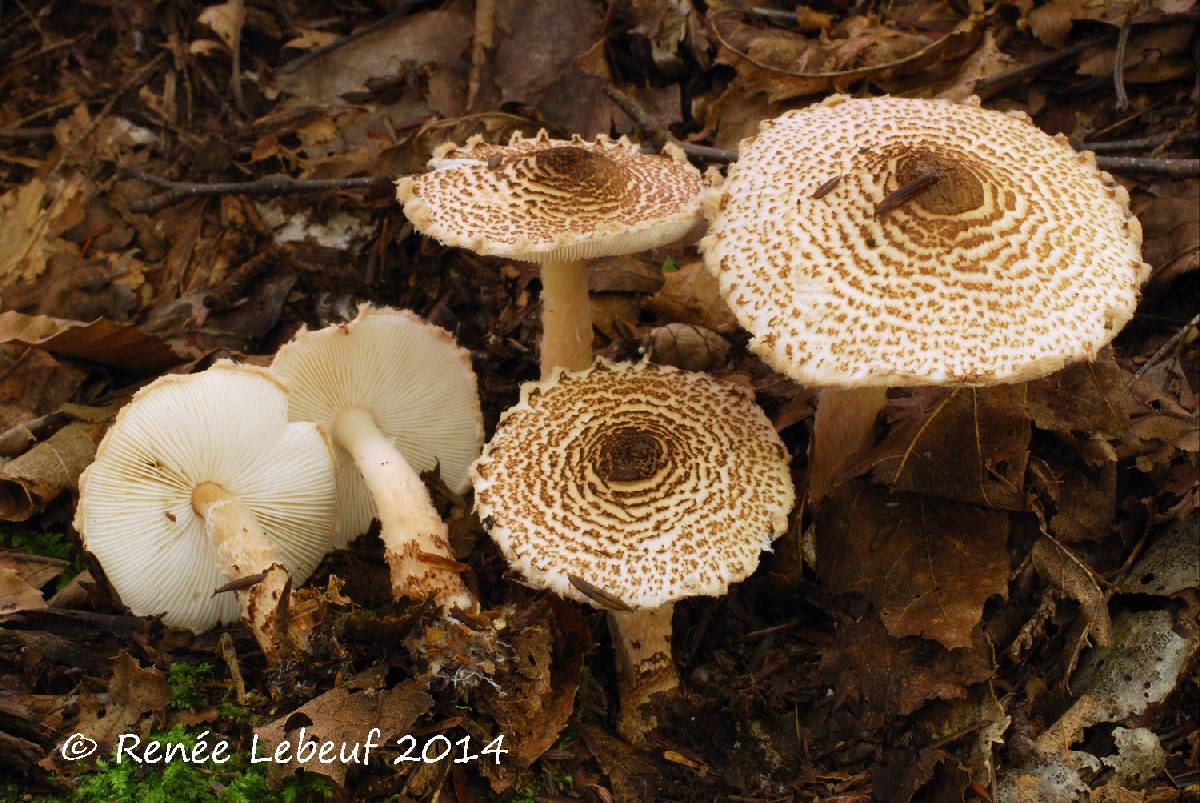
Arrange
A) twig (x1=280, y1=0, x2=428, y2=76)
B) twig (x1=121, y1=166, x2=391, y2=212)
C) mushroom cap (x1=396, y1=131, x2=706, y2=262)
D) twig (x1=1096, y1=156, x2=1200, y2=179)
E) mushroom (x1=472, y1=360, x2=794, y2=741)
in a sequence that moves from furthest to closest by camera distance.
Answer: twig (x1=280, y1=0, x2=428, y2=76)
twig (x1=121, y1=166, x2=391, y2=212)
twig (x1=1096, y1=156, x2=1200, y2=179)
mushroom cap (x1=396, y1=131, x2=706, y2=262)
mushroom (x1=472, y1=360, x2=794, y2=741)

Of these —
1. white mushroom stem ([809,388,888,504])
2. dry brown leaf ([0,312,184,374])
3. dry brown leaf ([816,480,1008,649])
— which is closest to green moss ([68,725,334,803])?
dry brown leaf ([0,312,184,374])

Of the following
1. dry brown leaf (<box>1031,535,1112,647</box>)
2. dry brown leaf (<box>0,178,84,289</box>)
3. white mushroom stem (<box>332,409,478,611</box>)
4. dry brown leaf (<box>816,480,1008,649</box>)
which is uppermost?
dry brown leaf (<box>0,178,84,289</box>)

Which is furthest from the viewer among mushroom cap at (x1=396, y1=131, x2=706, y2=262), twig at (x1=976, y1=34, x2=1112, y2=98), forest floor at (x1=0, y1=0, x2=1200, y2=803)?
twig at (x1=976, y1=34, x2=1112, y2=98)

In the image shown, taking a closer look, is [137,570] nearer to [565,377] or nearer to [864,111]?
[565,377]

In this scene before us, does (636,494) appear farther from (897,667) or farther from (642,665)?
(897,667)

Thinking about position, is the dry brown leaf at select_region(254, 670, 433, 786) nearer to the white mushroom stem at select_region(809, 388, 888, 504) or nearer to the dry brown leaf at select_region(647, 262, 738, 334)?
the white mushroom stem at select_region(809, 388, 888, 504)

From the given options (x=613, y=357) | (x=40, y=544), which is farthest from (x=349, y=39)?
(x=40, y=544)

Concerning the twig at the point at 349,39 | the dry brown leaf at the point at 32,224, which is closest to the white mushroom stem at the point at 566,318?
the twig at the point at 349,39
